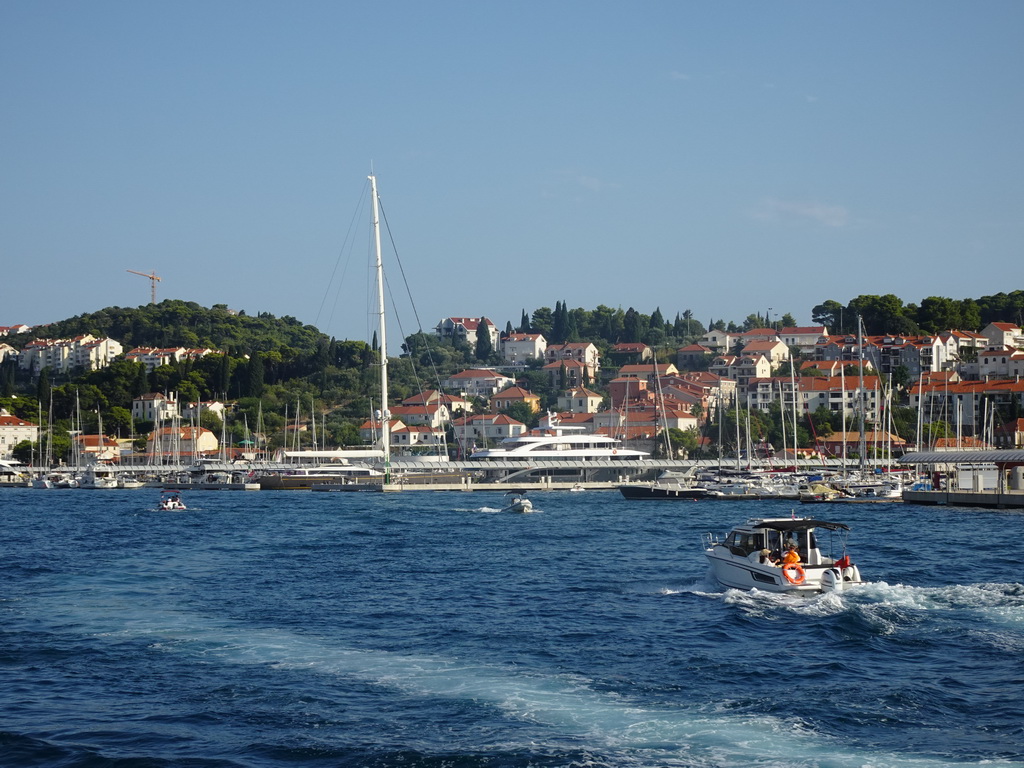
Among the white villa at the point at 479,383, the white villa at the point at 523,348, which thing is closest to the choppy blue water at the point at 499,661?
the white villa at the point at 479,383

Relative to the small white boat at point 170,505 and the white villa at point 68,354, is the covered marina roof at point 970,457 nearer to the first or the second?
the small white boat at point 170,505

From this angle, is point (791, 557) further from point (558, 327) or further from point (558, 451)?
point (558, 327)

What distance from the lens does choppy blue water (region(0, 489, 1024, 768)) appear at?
13398 millimetres

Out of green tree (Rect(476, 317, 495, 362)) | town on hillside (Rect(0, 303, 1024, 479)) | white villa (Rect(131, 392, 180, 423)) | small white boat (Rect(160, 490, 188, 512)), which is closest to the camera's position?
small white boat (Rect(160, 490, 188, 512))

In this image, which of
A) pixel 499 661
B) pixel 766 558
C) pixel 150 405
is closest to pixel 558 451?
pixel 150 405

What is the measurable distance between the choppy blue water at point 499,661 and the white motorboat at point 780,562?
391 mm

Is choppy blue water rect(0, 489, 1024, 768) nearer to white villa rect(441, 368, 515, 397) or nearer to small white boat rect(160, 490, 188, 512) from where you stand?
small white boat rect(160, 490, 188, 512)

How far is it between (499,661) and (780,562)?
26.3 ft

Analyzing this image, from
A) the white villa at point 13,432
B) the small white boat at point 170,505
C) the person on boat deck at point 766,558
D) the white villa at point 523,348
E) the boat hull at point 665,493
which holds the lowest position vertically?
the boat hull at point 665,493

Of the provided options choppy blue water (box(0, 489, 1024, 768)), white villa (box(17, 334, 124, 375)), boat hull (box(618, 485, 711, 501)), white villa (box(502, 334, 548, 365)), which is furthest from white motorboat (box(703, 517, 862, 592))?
white villa (box(17, 334, 124, 375))

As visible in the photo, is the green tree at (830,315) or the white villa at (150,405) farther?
the green tree at (830,315)

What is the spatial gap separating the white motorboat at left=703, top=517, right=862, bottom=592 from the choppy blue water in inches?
15.4

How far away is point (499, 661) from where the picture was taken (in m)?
17.8

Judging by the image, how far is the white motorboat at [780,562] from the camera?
22844 mm
